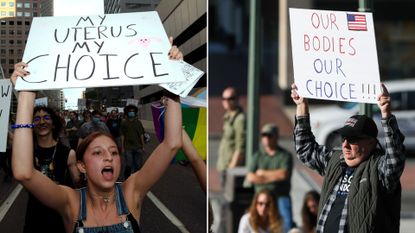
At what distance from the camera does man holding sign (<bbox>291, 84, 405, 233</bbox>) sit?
10.00ft

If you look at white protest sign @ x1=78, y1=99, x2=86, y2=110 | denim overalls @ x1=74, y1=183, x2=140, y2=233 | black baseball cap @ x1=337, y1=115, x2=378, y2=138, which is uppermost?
white protest sign @ x1=78, y1=99, x2=86, y2=110

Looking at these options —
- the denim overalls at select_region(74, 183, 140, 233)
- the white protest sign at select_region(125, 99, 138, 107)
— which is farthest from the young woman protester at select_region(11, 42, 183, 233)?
the white protest sign at select_region(125, 99, 138, 107)

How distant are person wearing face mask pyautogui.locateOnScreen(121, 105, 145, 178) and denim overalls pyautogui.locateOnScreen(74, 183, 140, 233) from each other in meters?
0.10

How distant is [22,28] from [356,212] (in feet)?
5.10

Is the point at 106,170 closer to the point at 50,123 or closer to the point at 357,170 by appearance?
the point at 50,123

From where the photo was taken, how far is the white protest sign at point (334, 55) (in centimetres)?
324

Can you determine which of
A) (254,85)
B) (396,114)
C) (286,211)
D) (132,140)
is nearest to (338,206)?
(132,140)

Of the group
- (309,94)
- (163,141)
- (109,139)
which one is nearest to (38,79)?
(109,139)

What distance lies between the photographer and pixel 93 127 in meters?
2.92

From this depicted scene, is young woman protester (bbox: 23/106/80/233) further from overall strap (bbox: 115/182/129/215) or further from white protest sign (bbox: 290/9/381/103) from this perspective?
white protest sign (bbox: 290/9/381/103)

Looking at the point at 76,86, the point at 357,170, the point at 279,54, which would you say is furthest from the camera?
the point at 279,54

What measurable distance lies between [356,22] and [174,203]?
1.16 m

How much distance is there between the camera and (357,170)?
3148 millimetres

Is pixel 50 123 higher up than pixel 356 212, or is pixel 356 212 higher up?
pixel 50 123
